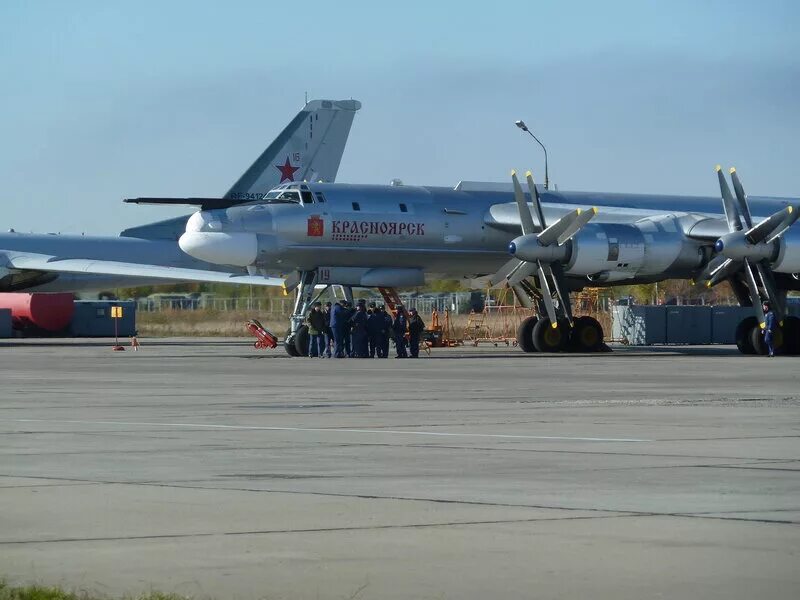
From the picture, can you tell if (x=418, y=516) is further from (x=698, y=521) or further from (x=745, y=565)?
(x=745, y=565)

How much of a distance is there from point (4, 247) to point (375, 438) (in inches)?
1570

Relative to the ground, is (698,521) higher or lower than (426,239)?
lower

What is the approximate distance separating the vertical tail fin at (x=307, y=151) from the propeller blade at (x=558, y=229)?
53.6ft

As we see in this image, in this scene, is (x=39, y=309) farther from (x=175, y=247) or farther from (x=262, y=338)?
(x=262, y=338)

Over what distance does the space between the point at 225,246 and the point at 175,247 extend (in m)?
19.9

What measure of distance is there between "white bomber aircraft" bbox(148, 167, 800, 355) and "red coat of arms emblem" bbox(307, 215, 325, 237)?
0.03 m

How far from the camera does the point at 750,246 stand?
31.5 meters

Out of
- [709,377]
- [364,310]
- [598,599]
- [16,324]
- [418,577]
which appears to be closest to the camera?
[598,599]

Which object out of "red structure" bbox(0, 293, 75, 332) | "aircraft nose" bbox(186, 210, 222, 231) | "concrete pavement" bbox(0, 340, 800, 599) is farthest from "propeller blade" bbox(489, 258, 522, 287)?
"red structure" bbox(0, 293, 75, 332)

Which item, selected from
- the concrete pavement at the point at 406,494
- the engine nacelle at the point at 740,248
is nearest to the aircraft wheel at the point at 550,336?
the engine nacelle at the point at 740,248

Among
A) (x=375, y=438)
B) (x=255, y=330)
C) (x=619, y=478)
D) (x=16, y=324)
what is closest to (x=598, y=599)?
(x=619, y=478)

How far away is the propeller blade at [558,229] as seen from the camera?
103ft

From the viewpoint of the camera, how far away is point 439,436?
39.8 ft

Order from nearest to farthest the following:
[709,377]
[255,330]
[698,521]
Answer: [698,521] → [709,377] → [255,330]
